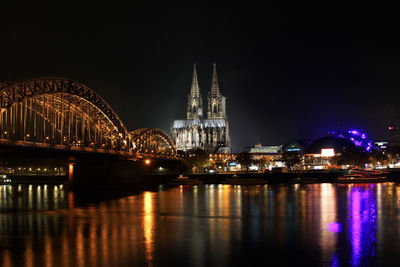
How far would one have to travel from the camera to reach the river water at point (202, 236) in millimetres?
22469

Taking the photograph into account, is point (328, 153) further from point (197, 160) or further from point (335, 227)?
point (335, 227)

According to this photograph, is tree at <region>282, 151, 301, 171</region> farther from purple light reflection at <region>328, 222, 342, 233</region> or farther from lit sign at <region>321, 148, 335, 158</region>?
purple light reflection at <region>328, 222, 342, 233</region>

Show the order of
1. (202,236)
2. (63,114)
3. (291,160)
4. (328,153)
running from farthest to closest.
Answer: (328,153) → (291,160) → (63,114) → (202,236)

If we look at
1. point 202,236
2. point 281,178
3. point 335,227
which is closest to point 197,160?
point 281,178

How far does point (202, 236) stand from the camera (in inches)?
1139

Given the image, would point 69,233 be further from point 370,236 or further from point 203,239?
point 370,236

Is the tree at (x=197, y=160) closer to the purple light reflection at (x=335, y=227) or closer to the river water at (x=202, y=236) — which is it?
the river water at (x=202, y=236)

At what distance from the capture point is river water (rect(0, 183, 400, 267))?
Result: 2247cm

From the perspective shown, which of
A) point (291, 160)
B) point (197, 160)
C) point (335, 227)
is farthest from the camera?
point (291, 160)

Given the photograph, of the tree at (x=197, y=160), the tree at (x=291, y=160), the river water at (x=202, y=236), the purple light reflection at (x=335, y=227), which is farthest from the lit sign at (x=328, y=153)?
the purple light reflection at (x=335, y=227)

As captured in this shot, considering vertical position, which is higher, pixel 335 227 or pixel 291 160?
pixel 291 160

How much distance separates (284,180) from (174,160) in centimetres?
3994

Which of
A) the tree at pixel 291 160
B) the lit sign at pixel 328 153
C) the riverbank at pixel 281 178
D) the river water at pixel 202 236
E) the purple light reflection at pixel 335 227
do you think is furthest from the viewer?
the lit sign at pixel 328 153

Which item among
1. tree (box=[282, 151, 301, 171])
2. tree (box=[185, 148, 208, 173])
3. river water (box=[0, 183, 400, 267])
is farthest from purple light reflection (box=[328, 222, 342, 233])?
tree (box=[282, 151, 301, 171])
